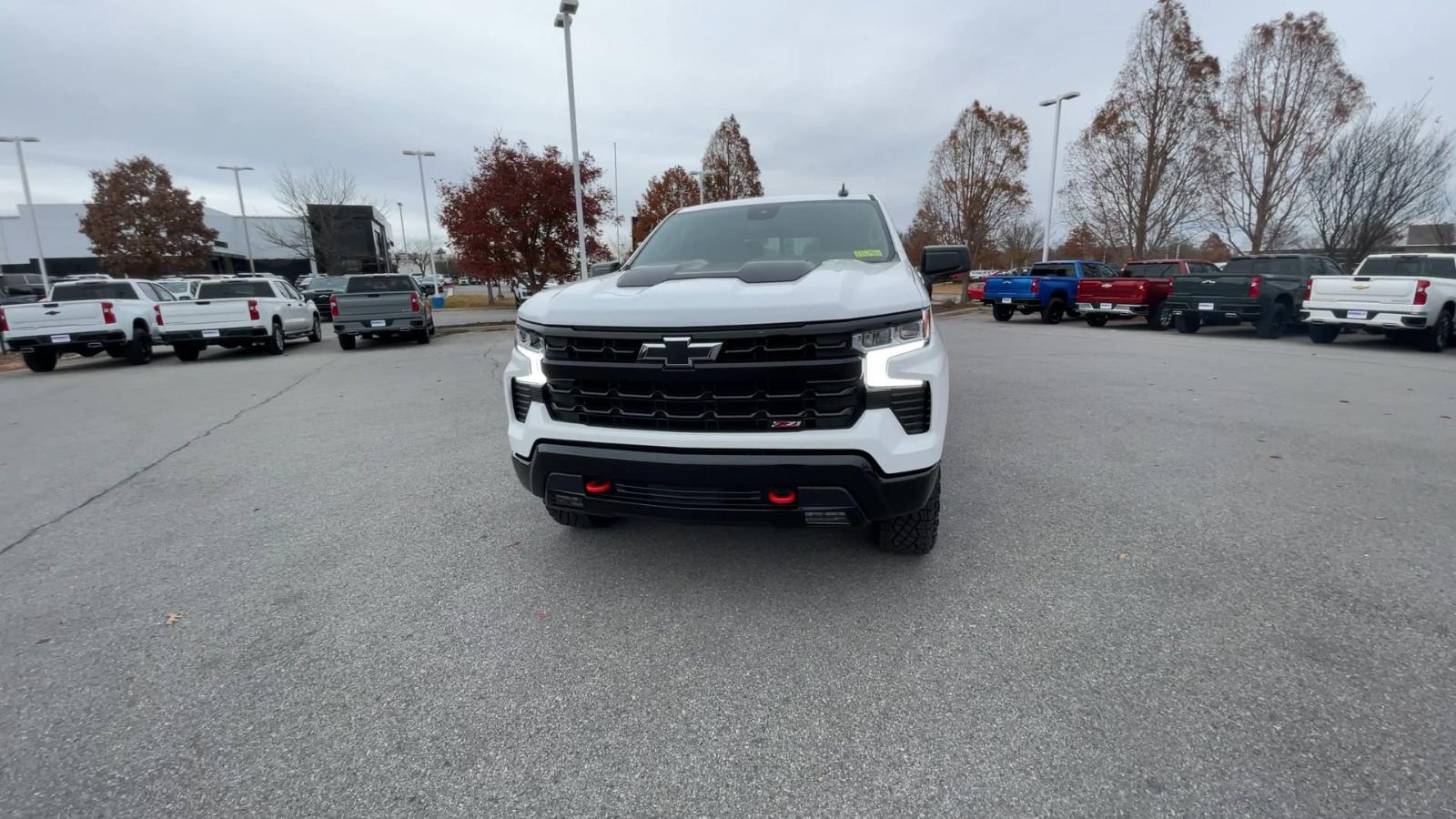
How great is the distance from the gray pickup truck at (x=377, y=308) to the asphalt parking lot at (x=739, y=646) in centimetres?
977

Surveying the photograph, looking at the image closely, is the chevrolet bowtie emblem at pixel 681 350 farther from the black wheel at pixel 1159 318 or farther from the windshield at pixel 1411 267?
the black wheel at pixel 1159 318

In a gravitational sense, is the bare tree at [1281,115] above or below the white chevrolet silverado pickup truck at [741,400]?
above

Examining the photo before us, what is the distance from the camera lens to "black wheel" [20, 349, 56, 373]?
40.3 feet

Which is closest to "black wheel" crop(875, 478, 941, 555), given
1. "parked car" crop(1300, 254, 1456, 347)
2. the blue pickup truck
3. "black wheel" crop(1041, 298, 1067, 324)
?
"parked car" crop(1300, 254, 1456, 347)

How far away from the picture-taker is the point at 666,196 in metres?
32.8

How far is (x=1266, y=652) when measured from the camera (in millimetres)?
2479

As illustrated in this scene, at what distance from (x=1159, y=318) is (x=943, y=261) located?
16.0 metres

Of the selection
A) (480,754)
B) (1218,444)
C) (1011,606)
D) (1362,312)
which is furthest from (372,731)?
(1362,312)

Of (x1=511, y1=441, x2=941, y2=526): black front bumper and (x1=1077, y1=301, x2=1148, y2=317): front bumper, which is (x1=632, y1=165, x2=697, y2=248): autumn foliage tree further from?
(x1=511, y1=441, x2=941, y2=526): black front bumper

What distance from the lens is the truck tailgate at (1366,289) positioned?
11500 mm

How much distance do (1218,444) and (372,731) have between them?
610cm

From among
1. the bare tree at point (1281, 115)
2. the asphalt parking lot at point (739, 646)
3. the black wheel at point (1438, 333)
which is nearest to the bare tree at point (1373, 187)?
the bare tree at point (1281, 115)

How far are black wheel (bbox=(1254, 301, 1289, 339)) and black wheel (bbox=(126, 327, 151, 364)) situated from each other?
22996mm

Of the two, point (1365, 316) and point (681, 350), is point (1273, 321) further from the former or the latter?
point (681, 350)
